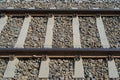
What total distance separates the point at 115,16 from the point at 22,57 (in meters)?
2.97

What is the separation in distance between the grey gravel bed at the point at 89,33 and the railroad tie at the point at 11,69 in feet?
5.27

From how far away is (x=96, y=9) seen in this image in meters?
7.39

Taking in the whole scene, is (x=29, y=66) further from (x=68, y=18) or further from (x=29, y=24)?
(x=68, y=18)

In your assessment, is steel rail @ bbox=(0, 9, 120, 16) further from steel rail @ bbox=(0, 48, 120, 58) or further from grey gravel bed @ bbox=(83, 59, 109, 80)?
grey gravel bed @ bbox=(83, 59, 109, 80)

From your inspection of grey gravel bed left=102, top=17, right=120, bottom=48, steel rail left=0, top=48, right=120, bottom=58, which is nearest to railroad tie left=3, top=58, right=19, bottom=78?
steel rail left=0, top=48, right=120, bottom=58

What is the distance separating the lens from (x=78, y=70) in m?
5.38

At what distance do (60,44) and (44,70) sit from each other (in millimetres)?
968

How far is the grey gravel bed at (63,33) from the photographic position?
613 centimetres

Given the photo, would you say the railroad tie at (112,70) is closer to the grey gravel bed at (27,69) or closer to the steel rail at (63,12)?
the grey gravel bed at (27,69)

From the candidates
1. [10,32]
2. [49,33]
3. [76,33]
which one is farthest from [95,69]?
→ [10,32]

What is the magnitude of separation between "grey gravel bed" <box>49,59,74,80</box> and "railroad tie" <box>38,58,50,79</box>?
85 mm

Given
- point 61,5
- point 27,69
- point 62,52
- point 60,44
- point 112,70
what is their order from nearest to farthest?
point 112,70
point 27,69
point 62,52
point 60,44
point 61,5

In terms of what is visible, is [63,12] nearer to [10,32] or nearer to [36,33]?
[36,33]

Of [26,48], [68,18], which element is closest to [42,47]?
[26,48]
